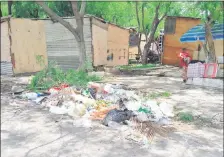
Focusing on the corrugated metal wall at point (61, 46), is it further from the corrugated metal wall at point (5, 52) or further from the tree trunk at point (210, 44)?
the tree trunk at point (210, 44)

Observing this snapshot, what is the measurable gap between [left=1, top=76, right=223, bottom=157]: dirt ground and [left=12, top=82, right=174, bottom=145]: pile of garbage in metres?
0.21

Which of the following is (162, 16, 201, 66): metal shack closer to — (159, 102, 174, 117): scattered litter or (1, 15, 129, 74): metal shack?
(1, 15, 129, 74): metal shack

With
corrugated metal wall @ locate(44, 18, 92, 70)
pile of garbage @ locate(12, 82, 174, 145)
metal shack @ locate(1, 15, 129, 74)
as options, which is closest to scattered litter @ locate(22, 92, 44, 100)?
pile of garbage @ locate(12, 82, 174, 145)

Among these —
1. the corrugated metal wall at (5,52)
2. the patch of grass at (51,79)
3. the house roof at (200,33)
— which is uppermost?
the house roof at (200,33)

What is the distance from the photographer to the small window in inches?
543

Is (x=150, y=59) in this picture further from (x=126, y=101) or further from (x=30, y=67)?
(x=126, y=101)

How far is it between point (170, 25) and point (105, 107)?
9.62m

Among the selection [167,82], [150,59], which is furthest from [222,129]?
[150,59]

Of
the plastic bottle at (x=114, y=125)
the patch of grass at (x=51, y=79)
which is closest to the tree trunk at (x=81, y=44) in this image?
the patch of grass at (x=51, y=79)

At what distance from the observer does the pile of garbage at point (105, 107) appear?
177 inches

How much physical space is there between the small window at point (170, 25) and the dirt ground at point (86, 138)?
8615 mm

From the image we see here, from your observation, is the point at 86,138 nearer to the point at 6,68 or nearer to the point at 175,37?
the point at 6,68

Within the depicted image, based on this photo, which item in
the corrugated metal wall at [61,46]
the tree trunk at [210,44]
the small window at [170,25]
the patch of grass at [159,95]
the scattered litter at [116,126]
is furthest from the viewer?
the small window at [170,25]

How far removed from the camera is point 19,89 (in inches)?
274
